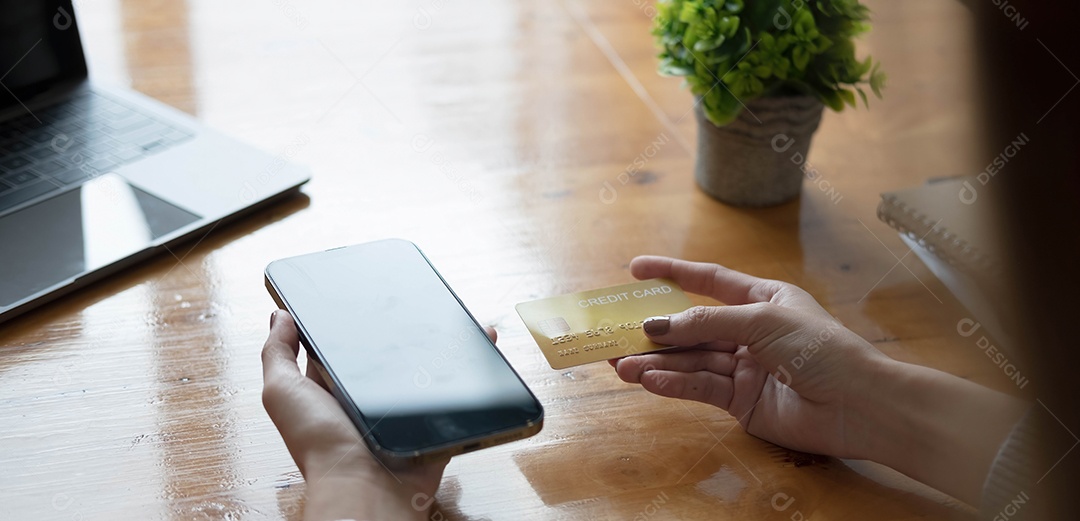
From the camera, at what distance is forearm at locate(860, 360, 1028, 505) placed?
2.35ft

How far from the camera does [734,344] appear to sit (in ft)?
2.70

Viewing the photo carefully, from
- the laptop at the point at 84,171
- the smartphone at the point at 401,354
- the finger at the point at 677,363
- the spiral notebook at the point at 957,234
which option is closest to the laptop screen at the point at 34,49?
the laptop at the point at 84,171

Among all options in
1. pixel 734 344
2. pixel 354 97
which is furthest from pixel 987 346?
pixel 354 97

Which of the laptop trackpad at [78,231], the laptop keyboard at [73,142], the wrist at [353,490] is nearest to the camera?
the wrist at [353,490]

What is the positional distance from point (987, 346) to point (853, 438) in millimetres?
178

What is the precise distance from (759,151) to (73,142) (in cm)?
74

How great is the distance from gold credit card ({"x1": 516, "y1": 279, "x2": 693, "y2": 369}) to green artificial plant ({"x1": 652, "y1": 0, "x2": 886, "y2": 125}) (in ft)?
0.78

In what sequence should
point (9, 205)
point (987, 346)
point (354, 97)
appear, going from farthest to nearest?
point (354, 97) → point (9, 205) → point (987, 346)

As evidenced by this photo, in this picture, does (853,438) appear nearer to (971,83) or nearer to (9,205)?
(971,83)

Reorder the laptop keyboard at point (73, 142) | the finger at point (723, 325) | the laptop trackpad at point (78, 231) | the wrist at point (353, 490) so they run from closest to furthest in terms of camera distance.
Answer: the wrist at point (353, 490) < the finger at point (723, 325) < the laptop trackpad at point (78, 231) < the laptop keyboard at point (73, 142)

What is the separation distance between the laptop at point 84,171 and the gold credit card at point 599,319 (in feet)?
1.15

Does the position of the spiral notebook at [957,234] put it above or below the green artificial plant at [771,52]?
below

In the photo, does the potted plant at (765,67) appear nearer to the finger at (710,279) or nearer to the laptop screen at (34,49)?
the finger at (710,279)

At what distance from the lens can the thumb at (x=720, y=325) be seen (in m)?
0.76
